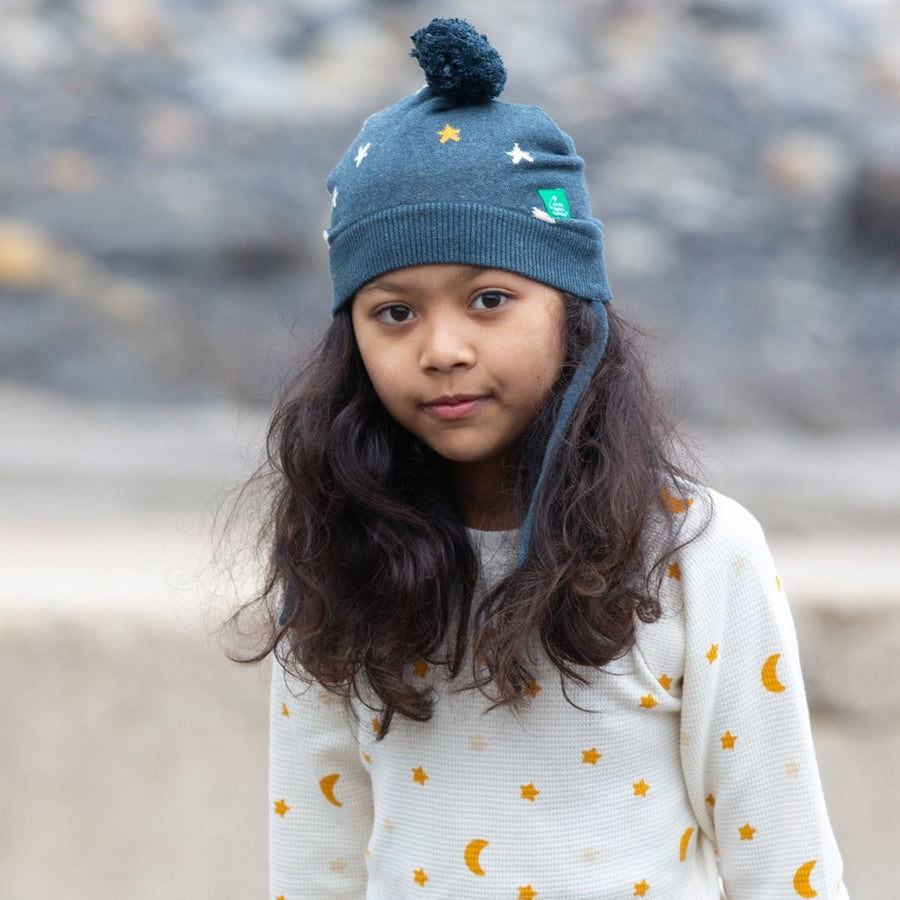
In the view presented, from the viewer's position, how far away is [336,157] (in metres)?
3.72

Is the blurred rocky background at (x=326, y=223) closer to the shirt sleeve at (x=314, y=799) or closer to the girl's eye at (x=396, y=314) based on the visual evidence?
the shirt sleeve at (x=314, y=799)

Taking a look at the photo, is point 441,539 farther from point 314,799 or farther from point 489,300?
point 314,799

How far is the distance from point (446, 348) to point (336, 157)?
2711 millimetres

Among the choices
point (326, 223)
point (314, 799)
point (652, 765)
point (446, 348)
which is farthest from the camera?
point (326, 223)

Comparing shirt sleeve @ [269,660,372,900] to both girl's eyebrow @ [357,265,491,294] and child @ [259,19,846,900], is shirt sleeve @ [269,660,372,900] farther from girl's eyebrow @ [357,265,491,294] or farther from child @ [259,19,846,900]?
girl's eyebrow @ [357,265,491,294]

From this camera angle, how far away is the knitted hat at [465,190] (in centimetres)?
119

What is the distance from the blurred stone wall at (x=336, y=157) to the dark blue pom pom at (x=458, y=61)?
2.28 metres

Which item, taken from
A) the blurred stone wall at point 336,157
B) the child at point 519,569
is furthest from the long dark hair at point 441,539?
the blurred stone wall at point 336,157

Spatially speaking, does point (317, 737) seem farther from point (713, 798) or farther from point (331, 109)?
point (331, 109)

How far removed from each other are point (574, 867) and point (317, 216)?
274 centimetres

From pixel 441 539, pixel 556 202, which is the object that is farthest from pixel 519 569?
pixel 556 202

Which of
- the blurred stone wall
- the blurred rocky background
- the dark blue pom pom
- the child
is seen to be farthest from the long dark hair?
the blurred stone wall

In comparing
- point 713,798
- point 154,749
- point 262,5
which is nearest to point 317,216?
point 262,5

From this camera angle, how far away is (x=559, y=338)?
1239 mm
